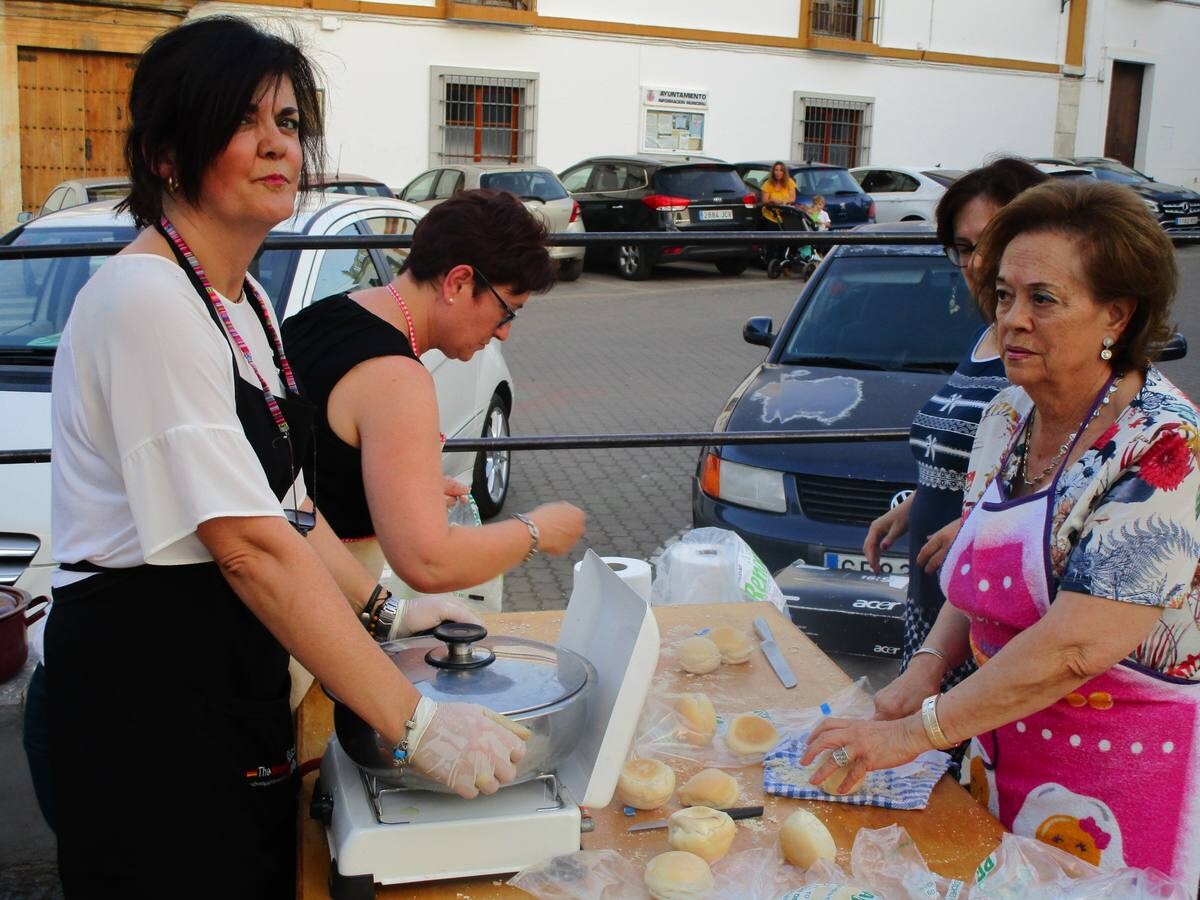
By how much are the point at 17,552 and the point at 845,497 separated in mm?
2946

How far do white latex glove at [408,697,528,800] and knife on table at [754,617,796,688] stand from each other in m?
0.87

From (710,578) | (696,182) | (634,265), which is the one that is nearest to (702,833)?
(710,578)

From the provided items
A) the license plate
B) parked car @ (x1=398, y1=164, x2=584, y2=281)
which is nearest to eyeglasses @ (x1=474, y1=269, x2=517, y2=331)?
the license plate

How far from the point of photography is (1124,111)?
29.3 metres

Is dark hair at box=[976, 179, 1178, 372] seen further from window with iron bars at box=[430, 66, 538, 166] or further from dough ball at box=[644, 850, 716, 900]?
window with iron bars at box=[430, 66, 538, 166]

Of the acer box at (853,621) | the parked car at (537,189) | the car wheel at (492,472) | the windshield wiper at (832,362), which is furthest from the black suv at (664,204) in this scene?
the acer box at (853,621)

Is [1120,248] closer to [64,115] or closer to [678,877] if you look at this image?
[678,877]

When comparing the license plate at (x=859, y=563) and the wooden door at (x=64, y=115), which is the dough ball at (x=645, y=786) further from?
the wooden door at (x=64, y=115)

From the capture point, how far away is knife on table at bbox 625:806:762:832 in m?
1.78

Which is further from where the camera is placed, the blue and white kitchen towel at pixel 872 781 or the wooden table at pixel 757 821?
the blue and white kitchen towel at pixel 872 781

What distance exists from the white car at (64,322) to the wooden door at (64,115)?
1439 centimetres

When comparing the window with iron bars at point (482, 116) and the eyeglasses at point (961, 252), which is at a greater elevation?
the window with iron bars at point (482, 116)

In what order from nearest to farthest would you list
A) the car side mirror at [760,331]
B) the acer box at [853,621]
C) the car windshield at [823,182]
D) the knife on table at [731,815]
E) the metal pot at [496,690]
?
the metal pot at [496,690] < the knife on table at [731,815] < the acer box at [853,621] < the car side mirror at [760,331] < the car windshield at [823,182]

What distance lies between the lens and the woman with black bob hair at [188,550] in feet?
4.74
